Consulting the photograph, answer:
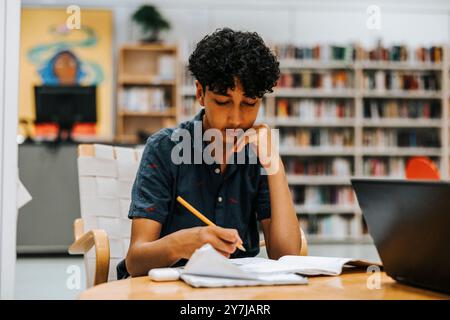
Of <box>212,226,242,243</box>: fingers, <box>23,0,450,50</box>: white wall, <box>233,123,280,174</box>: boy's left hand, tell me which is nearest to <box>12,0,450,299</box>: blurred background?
<box>23,0,450,50</box>: white wall

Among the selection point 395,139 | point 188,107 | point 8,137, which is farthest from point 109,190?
point 395,139

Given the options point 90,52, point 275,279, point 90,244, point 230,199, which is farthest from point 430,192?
point 90,52

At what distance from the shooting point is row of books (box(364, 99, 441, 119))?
7.39 meters

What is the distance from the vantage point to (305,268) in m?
1.09

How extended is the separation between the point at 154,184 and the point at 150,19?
6.05m

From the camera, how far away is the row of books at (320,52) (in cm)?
734

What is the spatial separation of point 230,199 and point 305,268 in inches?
19.6

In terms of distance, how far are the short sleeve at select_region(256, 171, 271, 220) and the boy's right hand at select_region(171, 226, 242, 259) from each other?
46 centimetres

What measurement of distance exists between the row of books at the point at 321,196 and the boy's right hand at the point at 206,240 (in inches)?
244

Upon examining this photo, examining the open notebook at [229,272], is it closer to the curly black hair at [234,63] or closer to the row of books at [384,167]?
the curly black hair at [234,63]

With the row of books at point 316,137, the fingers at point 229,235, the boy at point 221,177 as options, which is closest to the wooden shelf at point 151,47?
the row of books at point 316,137

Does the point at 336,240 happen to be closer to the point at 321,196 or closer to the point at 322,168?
the point at 321,196

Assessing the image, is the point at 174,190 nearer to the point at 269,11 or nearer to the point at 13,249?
the point at 13,249

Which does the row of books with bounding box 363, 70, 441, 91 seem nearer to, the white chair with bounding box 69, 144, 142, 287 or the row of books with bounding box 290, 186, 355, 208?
the row of books with bounding box 290, 186, 355, 208
